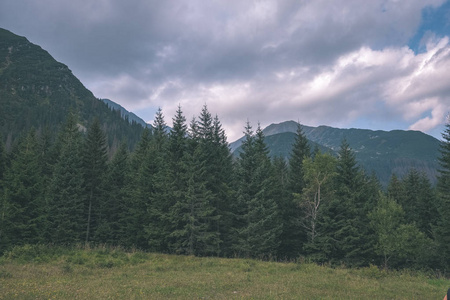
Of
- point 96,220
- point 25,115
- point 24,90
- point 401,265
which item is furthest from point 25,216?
point 24,90

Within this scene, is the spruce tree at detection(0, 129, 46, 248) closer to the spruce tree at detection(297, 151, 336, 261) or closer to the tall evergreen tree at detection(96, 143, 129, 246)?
the tall evergreen tree at detection(96, 143, 129, 246)

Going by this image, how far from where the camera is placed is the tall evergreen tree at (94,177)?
1307 inches

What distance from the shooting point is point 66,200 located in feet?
97.2

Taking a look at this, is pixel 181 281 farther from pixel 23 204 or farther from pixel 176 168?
pixel 23 204

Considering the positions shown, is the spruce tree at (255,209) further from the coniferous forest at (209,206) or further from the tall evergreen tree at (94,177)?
the tall evergreen tree at (94,177)

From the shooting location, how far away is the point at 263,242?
2573 cm

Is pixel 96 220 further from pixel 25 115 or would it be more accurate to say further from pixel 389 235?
pixel 25 115

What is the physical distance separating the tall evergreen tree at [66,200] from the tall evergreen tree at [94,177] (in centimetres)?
130

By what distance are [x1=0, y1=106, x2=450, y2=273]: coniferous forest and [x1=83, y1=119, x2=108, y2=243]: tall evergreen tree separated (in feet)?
0.45

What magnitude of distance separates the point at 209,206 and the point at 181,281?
13172 millimetres

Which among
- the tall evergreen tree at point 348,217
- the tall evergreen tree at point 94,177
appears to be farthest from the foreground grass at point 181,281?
the tall evergreen tree at point 94,177

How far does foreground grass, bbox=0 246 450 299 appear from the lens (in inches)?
390

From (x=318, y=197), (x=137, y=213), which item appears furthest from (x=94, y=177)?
(x=318, y=197)

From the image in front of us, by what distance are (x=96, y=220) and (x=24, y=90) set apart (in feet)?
681
